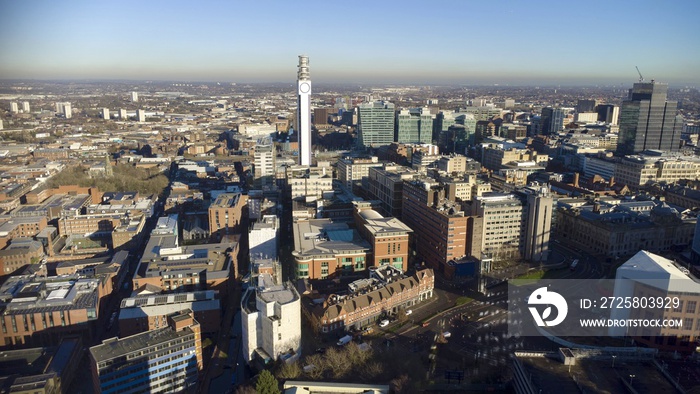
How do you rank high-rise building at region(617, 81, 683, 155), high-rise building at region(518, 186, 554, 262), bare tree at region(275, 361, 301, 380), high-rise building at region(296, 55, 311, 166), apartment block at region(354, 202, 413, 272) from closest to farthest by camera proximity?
1. bare tree at region(275, 361, 301, 380)
2. apartment block at region(354, 202, 413, 272)
3. high-rise building at region(518, 186, 554, 262)
4. high-rise building at region(296, 55, 311, 166)
5. high-rise building at region(617, 81, 683, 155)

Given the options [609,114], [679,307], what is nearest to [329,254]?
[679,307]

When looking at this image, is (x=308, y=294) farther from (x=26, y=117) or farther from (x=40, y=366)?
(x=26, y=117)

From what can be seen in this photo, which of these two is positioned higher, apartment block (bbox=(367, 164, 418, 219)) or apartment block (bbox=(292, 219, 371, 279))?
apartment block (bbox=(367, 164, 418, 219))

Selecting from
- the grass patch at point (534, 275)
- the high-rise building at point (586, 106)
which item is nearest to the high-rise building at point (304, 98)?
the grass patch at point (534, 275)

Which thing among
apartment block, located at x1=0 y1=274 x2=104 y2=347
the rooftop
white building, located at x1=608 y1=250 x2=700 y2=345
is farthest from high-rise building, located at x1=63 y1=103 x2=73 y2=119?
white building, located at x1=608 y1=250 x2=700 y2=345

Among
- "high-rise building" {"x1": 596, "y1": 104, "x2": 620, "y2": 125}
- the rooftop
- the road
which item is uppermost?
"high-rise building" {"x1": 596, "y1": 104, "x2": 620, "y2": 125}

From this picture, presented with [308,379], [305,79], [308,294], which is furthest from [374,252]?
[305,79]

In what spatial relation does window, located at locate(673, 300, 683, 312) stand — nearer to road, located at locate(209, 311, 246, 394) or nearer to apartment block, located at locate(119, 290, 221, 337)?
road, located at locate(209, 311, 246, 394)

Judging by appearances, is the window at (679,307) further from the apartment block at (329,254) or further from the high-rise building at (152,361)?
the high-rise building at (152,361)
